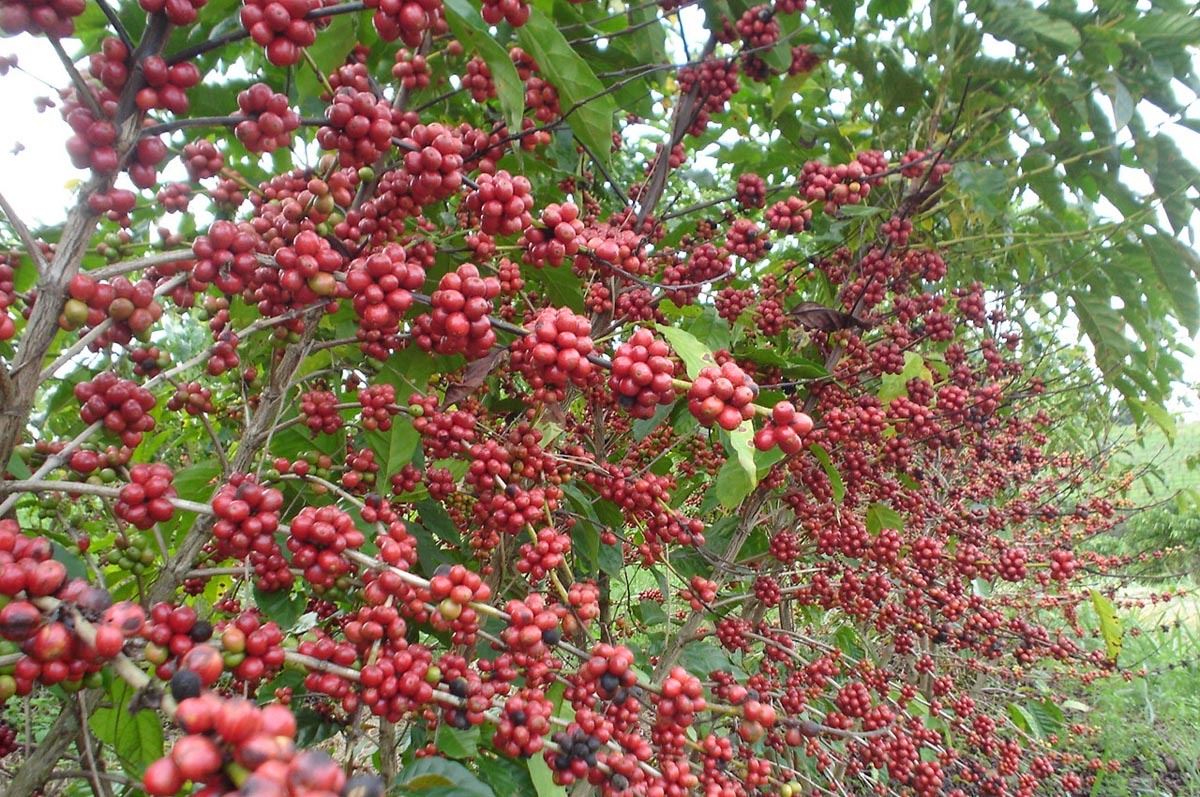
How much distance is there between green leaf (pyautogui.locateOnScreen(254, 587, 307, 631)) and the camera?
1.65 meters

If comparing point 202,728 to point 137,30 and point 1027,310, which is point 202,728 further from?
point 1027,310

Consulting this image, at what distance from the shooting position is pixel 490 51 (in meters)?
1.32

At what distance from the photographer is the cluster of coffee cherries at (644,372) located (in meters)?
1.14

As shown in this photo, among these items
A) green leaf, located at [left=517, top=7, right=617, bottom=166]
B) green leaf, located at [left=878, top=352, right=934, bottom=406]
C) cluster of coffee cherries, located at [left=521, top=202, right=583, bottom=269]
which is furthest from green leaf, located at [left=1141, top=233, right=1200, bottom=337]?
cluster of coffee cherries, located at [left=521, top=202, right=583, bottom=269]

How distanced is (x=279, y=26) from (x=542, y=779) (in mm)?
1790

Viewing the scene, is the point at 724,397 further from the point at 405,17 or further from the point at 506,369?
the point at 506,369

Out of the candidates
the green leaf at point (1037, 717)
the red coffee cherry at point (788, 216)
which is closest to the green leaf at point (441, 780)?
the red coffee cherry at point (788, 216)

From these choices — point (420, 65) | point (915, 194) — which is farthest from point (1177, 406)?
point (420, 65)

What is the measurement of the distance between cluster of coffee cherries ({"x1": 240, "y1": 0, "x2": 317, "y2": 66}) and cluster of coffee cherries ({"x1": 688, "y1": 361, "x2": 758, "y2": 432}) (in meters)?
0.80

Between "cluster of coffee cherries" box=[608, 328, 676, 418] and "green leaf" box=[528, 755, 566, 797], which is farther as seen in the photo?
"green leaf" box=[528, 755, 566, 797]

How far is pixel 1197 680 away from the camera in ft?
22.0

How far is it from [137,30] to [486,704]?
1854mm

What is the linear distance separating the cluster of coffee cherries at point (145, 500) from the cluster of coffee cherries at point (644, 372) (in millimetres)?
760

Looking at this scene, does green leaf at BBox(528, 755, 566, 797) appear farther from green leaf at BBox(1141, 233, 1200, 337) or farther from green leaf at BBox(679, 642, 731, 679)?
green leaf at BBox(1141, 233, 1200, 337)
